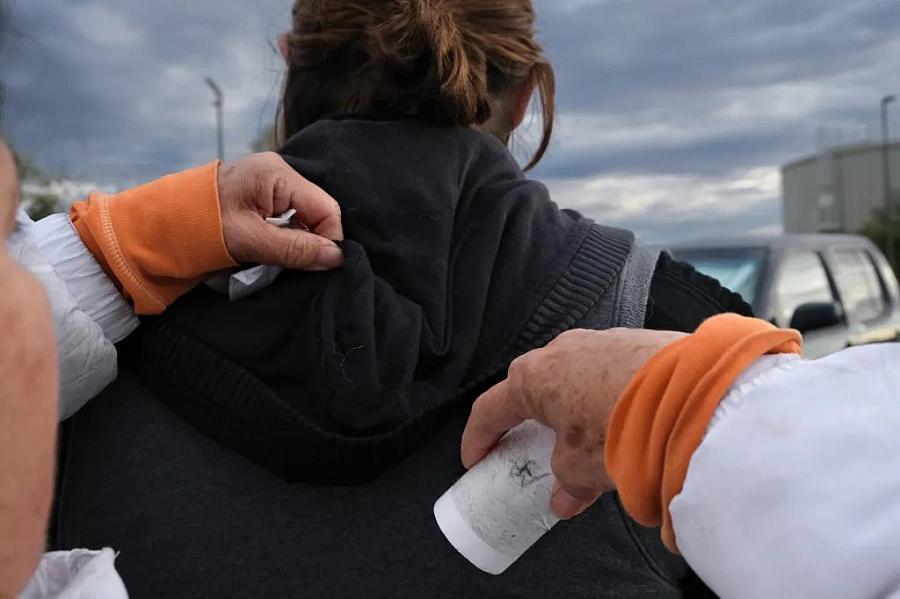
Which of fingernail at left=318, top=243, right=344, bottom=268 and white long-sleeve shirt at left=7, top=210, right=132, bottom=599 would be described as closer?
white long-sleeve shirt at left=7, top=210, right=132, bottom=599

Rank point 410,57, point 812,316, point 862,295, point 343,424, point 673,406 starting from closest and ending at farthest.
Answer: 1. point 673,406
2. point 343,424
3. point 410,57
4. point 812,316
5. point 862,295

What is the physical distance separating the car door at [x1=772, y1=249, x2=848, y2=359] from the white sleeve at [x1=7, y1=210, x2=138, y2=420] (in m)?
4.67

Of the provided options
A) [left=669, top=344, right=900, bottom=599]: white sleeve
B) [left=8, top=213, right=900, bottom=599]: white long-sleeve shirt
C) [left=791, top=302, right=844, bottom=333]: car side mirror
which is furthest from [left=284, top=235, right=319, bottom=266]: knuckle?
[left=791, top=302, right=844, bottom=333]: car side mirror

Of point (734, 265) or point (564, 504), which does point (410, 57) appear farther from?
point (734, 265)

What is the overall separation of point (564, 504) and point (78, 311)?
0.70 meters

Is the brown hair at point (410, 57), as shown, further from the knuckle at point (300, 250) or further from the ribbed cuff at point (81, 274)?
the ribbed cuff at point (81, 274)

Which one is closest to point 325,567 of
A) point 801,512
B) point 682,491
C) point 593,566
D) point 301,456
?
point 301,456

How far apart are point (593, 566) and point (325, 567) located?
1.35 feet

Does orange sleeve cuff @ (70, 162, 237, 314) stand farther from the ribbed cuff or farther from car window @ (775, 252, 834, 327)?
car window @ (775, 252, 834, 327)

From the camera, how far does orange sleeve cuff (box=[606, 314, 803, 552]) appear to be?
2.71 ft

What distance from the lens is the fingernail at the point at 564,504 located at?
1.05 meters

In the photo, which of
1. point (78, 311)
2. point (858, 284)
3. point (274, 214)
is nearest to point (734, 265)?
point (858, 284)

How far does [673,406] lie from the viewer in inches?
33.2

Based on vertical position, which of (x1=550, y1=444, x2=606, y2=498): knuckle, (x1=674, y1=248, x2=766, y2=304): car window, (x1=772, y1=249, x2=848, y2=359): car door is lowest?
(x1=772, y1=249, x2=848, y2=359): car door
